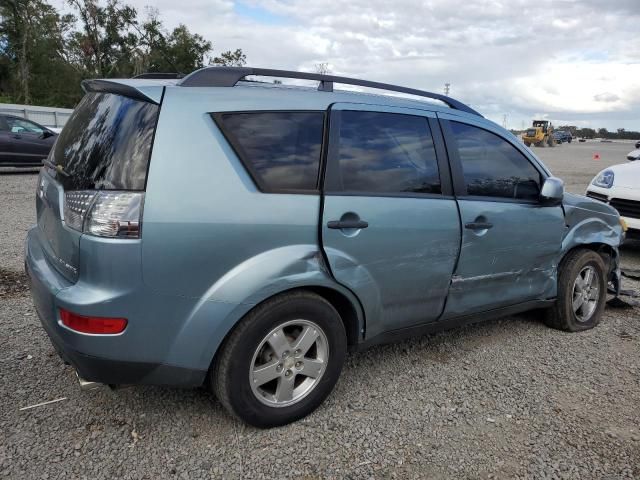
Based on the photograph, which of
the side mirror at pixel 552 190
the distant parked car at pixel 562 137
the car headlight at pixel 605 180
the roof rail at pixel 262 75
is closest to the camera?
the roof rail at pixel 262 75

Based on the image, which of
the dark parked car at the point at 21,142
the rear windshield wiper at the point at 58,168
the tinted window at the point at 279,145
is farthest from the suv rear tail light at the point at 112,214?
the dark parked car at the point at 21,142

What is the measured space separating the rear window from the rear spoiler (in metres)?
0.02

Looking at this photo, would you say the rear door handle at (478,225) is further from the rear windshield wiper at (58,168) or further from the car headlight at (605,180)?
the car headlight at (605,180)

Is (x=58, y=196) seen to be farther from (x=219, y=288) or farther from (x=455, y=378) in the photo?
(x=455, y=378)

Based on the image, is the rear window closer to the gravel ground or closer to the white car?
the gravel ground

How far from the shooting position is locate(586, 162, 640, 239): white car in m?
6.55

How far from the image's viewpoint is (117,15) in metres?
40.3

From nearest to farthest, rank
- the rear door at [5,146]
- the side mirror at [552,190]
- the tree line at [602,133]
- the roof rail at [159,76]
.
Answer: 1. the roof rail at [159,76]
2. the side mirror at [552,190]
3. the rear door at [5,146]
4. the tree line at [602,133]

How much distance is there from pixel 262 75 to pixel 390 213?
100cm

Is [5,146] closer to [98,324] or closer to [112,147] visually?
[112,147]

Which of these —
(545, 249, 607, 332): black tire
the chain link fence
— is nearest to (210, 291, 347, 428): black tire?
(545, 249, 607, 332): black tire

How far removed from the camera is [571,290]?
425cm

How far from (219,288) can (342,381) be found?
49.7 inches

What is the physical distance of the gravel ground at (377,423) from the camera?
101 inches
